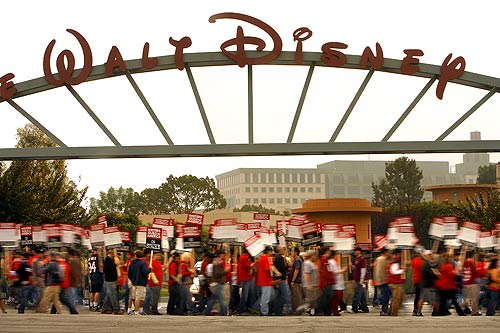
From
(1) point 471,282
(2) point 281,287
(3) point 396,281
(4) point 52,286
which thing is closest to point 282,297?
(2) point 281,287

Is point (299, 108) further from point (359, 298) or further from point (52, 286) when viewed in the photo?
point (52, 286)

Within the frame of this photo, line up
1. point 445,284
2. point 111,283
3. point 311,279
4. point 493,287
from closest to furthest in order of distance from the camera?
point 445,284 < point 311,279 < point 493,287 < point 111,283

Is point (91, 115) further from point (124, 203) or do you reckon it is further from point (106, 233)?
point (124, 203)

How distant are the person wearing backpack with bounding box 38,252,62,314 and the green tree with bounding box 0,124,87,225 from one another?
73.4 ft

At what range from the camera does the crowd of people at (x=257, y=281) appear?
19703 mm

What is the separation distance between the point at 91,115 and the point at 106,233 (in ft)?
9.05

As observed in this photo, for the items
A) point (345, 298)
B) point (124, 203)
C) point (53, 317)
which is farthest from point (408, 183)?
point (53, 317)

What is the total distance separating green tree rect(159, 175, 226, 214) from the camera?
372ft

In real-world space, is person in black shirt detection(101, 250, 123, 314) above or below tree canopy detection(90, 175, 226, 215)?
below

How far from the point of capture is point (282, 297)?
2080 centimetres

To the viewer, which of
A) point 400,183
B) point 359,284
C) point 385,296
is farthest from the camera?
point 400,183

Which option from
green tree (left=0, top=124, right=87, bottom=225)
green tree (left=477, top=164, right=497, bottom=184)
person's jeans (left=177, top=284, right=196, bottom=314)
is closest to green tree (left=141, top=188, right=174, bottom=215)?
green tree (left=0, top=124, right=87, bottom=225)

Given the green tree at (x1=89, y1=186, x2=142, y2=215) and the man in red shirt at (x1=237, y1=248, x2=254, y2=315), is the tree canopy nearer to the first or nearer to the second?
the green tree at (x1=89, y1=186, x2=142, y2=215)

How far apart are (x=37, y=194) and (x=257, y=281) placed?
1402 inches
